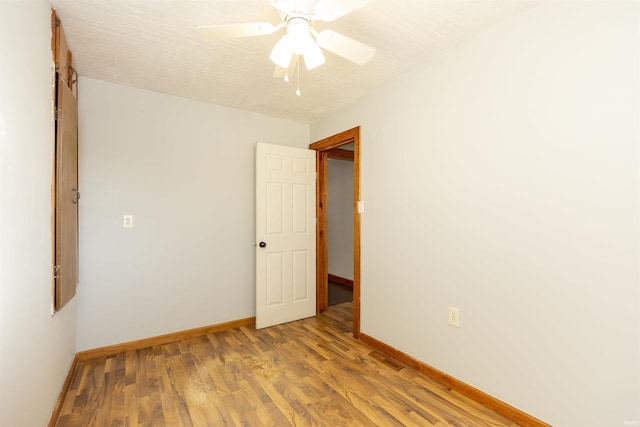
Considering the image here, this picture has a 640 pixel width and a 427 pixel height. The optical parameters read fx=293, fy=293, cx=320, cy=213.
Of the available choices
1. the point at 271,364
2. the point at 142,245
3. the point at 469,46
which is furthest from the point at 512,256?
the point at 142,245

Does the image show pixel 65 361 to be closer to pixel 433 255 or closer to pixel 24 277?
pixel 24 277

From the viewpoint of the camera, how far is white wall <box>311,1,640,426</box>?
137 cm

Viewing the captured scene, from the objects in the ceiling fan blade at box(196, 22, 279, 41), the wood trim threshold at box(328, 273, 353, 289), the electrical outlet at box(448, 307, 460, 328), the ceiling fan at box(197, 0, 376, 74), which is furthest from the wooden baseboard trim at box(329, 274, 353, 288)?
the ceiling fan blade at box(196, 22, 279, 41)

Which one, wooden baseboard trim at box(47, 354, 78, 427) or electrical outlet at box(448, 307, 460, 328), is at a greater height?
electrical outlet at box(448, 307, 460, 328)

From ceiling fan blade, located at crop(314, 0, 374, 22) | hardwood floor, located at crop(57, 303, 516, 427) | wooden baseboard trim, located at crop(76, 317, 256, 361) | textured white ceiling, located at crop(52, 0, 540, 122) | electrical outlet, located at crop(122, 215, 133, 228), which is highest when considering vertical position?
textured white ceiling, located at crop(52, 0, 540, 122)

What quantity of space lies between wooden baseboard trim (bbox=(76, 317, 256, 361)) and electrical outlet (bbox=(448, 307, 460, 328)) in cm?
Answer: 208

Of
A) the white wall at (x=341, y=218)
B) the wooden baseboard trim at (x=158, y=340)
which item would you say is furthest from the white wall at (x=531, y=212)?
the white wall at (x=341, y=218)

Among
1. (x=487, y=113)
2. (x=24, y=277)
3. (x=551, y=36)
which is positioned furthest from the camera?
(x=487, y=113)

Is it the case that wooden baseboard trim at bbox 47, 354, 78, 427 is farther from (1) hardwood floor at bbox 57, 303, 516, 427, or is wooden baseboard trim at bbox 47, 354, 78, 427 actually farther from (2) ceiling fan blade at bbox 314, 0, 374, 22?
(2) ceiling fan blade at bbox 314, 0, 374, 22

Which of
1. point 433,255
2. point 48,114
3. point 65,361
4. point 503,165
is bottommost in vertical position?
point 65,361

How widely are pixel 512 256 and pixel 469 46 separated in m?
1.38

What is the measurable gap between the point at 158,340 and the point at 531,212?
123 inches

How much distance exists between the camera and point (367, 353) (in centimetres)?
256

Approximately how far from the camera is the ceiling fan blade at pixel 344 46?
1.43 meters
